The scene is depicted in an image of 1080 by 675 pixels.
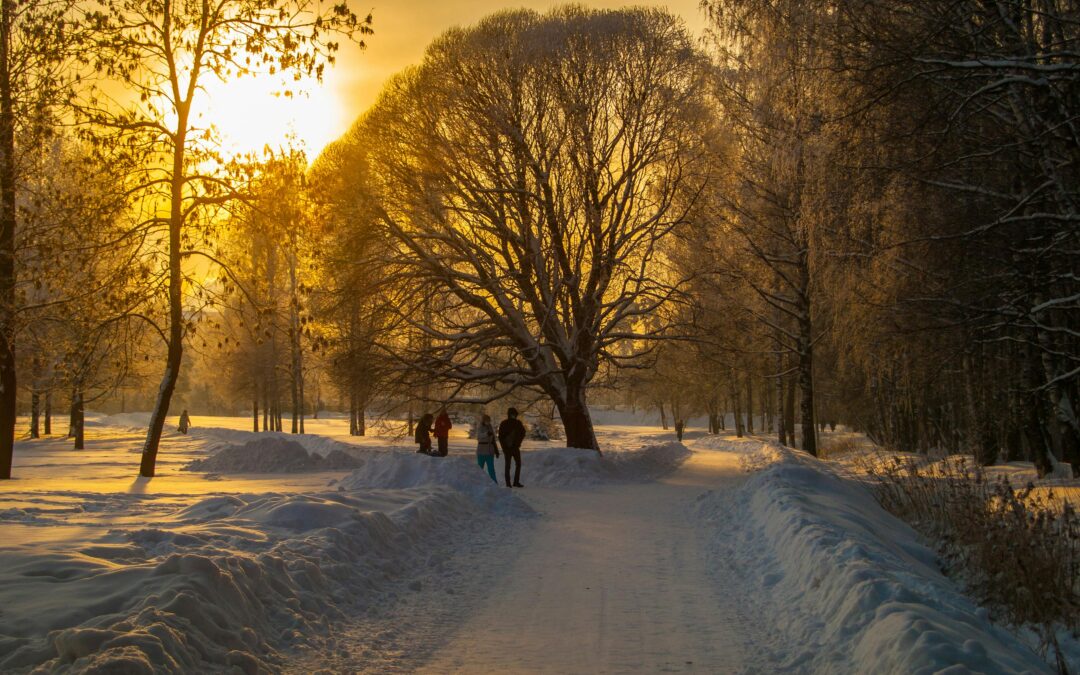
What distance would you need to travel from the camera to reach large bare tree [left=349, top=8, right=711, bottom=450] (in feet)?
71.7

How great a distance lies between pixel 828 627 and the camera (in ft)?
20.8

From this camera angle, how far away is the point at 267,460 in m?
25.3

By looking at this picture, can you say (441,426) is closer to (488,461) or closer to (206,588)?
(488,461)

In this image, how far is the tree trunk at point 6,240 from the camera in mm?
16375

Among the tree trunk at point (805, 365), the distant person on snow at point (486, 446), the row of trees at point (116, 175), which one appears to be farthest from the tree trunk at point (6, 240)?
the tree trunk at point (805, 365)

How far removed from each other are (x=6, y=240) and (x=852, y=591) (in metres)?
18.0

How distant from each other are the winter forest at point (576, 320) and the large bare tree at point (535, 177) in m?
0.12

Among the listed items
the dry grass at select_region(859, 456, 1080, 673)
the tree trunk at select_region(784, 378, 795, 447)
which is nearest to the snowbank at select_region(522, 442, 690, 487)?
the dry grass at select_region(859, 456, 1080, 673)

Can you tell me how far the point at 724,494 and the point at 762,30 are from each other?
13967mm

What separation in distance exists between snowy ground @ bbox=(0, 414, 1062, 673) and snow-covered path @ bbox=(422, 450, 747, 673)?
30 mm

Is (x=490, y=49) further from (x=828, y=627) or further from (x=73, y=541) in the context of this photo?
(x=828, y=627)

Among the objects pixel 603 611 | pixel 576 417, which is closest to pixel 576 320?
pixel 576 417

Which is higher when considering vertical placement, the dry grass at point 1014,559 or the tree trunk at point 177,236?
the tree trunk at point 177,236

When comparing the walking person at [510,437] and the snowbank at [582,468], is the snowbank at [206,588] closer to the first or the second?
the walking person at [510,437]
